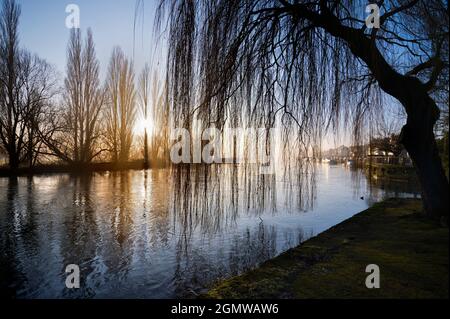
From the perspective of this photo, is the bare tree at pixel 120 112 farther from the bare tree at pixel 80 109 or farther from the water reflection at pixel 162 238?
the water reflection at pixel 162 238

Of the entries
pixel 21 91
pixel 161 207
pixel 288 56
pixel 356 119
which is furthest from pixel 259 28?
pixel 21 91

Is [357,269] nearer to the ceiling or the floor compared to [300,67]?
nearer to the floor

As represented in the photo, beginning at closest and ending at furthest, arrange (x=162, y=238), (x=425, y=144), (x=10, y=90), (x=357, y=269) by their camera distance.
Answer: (x=357, y=269)
(x=425, y=144)
(x=162, y=238)
(x=10, y=90)

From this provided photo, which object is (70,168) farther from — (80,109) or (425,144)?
(425,144)

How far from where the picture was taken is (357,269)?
2.78 m

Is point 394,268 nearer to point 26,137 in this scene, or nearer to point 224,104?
point 224,104

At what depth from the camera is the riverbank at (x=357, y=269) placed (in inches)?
87.6

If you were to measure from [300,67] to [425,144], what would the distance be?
6.20ft

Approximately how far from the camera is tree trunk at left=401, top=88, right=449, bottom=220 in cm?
337

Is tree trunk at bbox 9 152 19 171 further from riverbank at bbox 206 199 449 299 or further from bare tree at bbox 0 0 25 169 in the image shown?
riverbank at bbox 206 199 449 299

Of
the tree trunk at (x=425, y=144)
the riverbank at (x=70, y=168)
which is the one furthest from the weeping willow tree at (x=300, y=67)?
the riverbank at (x=70, y=168)

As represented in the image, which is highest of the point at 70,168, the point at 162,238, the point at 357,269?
the point at 70,168

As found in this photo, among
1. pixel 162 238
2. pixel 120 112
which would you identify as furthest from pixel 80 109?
pixel 162 238
